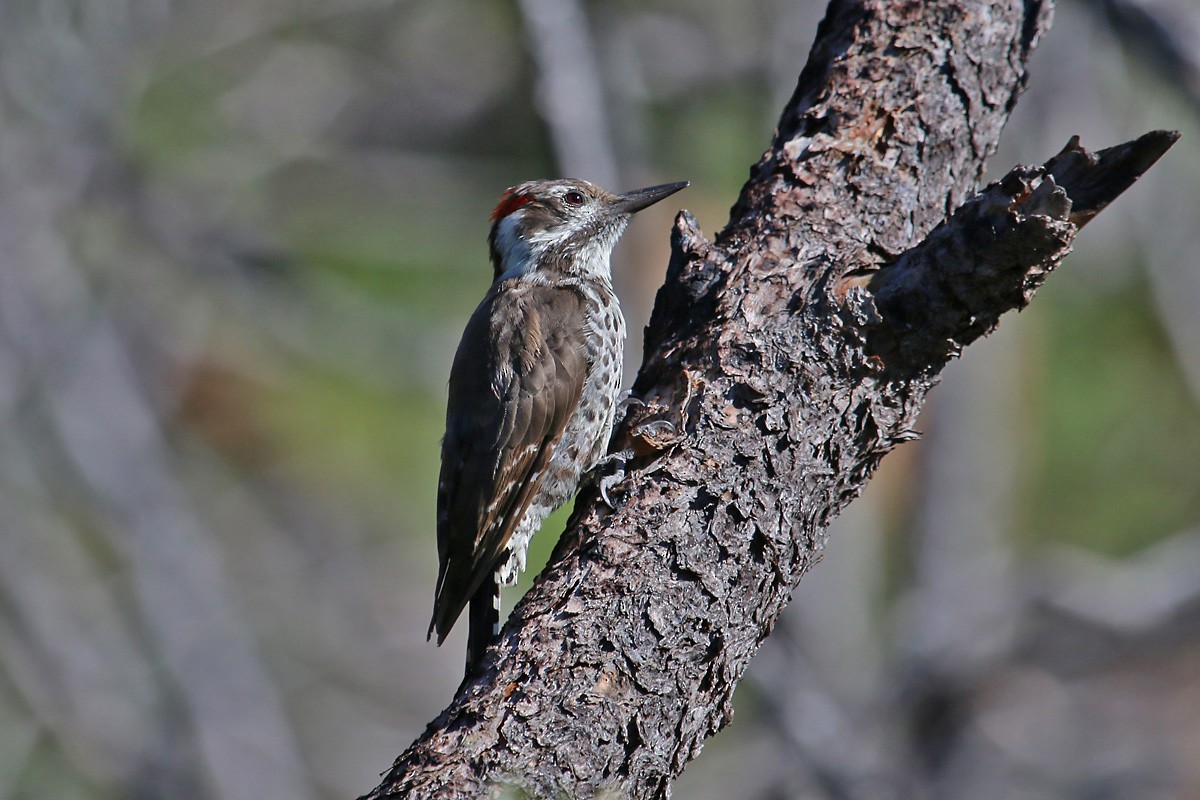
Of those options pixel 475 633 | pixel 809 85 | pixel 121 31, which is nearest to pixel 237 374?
pixel 121 31

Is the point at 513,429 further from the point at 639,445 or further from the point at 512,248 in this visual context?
the point at 512,248

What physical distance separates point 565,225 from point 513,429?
113cm

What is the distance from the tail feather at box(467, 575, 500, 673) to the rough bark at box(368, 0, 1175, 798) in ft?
2.61

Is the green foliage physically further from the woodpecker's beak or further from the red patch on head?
the red patch on head

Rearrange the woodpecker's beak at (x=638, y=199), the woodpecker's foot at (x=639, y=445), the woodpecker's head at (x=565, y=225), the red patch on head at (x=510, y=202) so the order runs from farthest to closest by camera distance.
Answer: the red patch on head at (x=510, y=202)
the woodpecker's head at (x=565, y=225)
the woodpecker's beak at (x=638, y=199)
the woodpecker's foot at (x=639, y=445)

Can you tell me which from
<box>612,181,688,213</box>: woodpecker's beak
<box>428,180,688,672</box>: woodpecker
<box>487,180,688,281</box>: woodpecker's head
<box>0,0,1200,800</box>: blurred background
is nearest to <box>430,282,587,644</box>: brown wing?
<box>428,180,688,672</box>: woodpecker

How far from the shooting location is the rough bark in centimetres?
249

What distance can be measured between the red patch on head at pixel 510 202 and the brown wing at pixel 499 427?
0.86m

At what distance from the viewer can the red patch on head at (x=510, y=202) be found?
16.4 feet

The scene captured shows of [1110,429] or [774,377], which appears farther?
[1110,429]

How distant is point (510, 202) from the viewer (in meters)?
5.05

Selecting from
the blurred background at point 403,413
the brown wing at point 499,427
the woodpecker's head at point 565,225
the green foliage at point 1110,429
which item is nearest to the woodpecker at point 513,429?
the brown wing at point 499,427

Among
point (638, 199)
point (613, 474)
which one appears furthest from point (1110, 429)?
point (613, 474)

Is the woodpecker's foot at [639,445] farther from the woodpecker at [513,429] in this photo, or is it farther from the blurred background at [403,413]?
the blurred background at [403,413]
